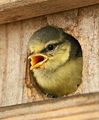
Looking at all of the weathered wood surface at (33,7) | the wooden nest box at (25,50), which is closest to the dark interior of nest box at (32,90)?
the wooden nest box at (25,50)

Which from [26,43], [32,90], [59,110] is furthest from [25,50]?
[59,110]

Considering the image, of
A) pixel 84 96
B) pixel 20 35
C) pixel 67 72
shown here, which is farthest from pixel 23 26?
pixel 84 96

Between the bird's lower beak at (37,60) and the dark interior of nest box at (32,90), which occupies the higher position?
the bird's lower beak at (37,60)

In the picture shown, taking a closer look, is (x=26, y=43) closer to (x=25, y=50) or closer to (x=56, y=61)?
(x=25, y=50)

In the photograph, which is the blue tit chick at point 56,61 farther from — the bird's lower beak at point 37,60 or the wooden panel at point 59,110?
the wooden panel at point 59,110

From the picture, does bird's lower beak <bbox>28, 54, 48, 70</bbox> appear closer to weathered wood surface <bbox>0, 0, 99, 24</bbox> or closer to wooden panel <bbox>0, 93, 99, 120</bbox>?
weathered wood surface <bbox>0, 0, 99, 24</bbox>

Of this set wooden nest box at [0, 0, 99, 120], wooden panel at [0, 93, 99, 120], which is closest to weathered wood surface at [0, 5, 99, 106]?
wooden nest box at [0, 0, 99, 120]
